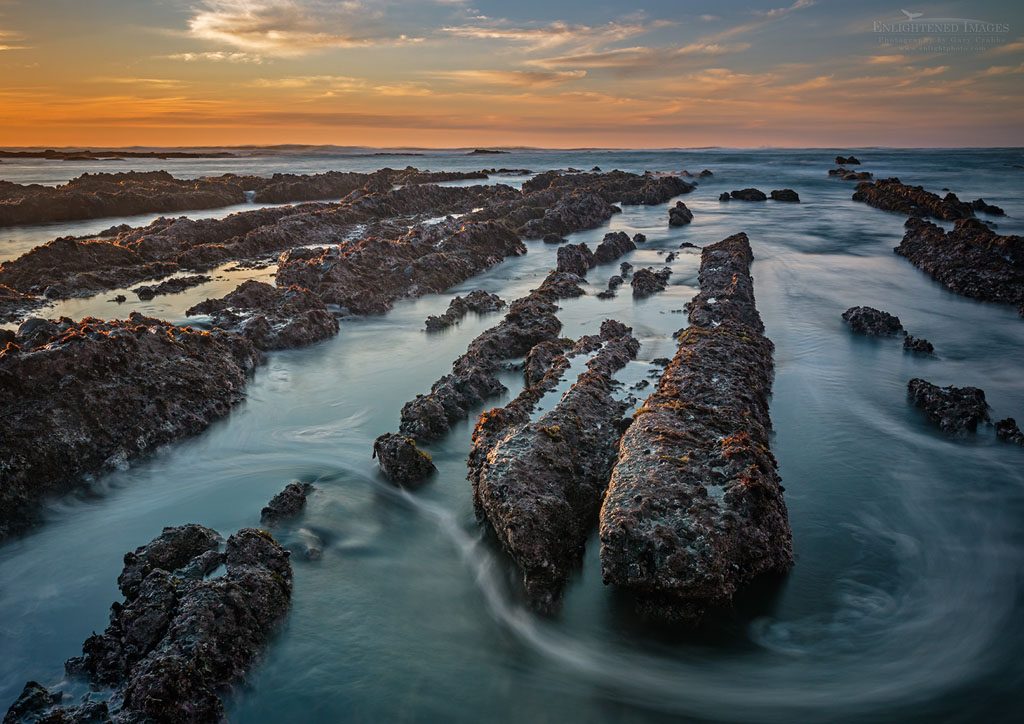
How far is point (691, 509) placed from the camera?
4.56 m

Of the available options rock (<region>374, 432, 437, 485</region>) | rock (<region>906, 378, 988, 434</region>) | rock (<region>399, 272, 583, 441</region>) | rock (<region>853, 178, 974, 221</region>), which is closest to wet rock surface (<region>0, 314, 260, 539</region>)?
rock (<region>374, 432, 437, 485</region>)

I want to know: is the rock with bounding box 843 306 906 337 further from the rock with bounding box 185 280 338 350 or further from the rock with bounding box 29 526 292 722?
the rock with bounding box 29 526 292 722

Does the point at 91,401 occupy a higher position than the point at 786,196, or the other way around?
the point at 786,196

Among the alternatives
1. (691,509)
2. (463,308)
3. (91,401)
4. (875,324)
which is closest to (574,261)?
(463,308)

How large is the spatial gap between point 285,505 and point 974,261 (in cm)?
1708

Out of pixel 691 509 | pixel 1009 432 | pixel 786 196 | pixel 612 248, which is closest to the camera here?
pixel 691 509

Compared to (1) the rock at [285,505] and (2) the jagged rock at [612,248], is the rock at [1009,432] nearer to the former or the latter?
(1) the rock at [285,505]

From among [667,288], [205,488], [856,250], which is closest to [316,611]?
[205,488]

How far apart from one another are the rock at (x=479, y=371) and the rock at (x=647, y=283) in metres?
2.49

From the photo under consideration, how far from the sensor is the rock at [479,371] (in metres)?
7.36

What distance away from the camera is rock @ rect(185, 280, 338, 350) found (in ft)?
33.9

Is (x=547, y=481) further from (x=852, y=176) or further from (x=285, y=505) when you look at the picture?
(x=852, y=176)

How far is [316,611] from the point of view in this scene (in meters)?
4.66

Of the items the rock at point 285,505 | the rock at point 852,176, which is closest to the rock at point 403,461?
the rock at point 285,505
